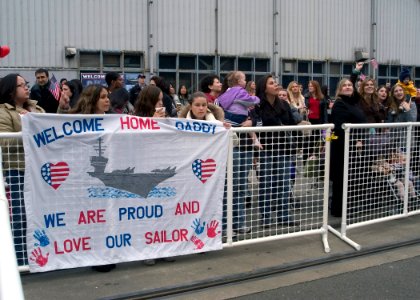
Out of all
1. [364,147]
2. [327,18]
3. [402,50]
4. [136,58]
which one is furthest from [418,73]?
[364,147]

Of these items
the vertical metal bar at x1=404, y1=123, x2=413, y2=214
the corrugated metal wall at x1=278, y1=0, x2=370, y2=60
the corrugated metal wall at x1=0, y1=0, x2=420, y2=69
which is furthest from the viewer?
the corrugated metal wall at x1=278, y1=0, x2=370, y2=60

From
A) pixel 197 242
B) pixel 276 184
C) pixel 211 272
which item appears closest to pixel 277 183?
pixel 276 184

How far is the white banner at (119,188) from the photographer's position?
4.74 m

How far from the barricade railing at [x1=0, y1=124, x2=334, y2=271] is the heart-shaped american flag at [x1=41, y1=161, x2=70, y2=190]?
165 centimetres

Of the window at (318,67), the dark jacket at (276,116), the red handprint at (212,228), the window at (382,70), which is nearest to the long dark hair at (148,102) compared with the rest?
the red handprint at (212,228)

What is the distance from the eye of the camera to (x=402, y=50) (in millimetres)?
25438

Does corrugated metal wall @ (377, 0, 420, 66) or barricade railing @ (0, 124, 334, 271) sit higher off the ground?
corrugated metal wall @ (377, 0, 420, 66)

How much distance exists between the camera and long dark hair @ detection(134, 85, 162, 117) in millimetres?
5578

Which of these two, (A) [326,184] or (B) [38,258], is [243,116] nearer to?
(A) [326,184]

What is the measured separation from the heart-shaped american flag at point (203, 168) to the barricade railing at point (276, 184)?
202mm

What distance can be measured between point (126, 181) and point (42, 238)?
2.93 feet

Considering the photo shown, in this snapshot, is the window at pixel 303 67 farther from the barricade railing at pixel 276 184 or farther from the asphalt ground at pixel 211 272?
the barricade railing at pixel 276 184

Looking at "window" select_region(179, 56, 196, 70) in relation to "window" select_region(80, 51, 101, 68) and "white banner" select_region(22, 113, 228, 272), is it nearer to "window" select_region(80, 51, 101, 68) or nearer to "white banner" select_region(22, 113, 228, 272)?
"window" select_region(80, 51, 101, 68)

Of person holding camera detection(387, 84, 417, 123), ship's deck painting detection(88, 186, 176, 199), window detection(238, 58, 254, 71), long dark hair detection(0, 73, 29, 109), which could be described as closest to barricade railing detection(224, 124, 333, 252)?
ship's deck painting detection(88, 186, 176, 199)
